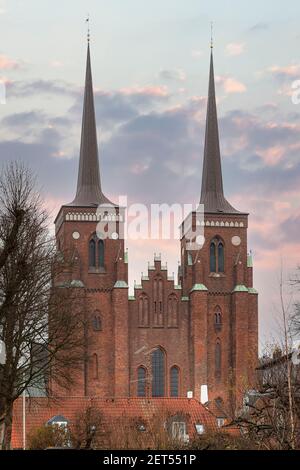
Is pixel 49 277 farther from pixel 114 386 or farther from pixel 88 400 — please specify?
pixel 114 386

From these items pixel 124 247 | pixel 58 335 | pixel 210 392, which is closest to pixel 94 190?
pixel 124 247

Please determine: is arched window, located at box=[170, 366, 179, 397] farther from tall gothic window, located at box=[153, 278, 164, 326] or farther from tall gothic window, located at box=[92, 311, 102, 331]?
tall gothic window, located at box=[92, 311, 102, 331]

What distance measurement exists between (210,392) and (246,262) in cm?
1153

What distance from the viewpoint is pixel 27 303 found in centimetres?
3909

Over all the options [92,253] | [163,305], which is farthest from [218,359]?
[92,253]

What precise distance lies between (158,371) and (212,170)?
703 inches

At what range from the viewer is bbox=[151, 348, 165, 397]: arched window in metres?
95.1

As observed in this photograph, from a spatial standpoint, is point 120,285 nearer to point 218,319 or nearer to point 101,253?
point 101,253

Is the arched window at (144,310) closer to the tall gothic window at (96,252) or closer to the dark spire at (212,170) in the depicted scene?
the tall gothic window at (96,252)

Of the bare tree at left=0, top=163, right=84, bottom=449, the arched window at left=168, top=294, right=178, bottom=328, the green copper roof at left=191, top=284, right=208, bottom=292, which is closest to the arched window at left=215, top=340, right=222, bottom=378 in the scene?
the arched window at left=168, top=294, right=178, bottom=328

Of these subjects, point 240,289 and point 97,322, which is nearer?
point 97,322

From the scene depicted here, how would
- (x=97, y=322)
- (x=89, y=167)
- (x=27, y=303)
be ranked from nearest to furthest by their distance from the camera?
(x=27, y=303) < (x=97, y=322) < (x=89, y=167)

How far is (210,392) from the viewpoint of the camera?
306 ft
